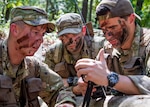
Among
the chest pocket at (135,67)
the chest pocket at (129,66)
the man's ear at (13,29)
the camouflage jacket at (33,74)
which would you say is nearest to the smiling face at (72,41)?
the camouflage jacket at (33,74)

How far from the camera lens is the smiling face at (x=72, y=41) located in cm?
517

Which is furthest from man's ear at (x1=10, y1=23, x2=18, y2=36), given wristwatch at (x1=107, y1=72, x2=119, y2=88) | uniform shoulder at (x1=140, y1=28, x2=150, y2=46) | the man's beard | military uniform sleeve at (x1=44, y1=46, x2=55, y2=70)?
military uniform sleeve at (x1=44, y1=46, x2=55, y2=70)

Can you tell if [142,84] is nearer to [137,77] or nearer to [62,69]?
[137,77]

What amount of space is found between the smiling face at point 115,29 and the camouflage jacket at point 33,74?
0.85m

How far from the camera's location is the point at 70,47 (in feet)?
17.1

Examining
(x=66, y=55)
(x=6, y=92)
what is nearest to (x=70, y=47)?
(x=66, y=55)

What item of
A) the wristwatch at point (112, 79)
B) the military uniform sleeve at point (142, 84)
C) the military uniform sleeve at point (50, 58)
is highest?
the wristwatch at point (112, 79)

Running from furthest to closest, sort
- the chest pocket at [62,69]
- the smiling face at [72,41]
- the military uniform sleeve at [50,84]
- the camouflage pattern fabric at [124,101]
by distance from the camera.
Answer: the chest pocket at [62,69], the smiling face at [72,41], the military uniform sleeve at [50,84], the camouflage pattern fabric at [124,101]

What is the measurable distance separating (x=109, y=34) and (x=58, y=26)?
1.93 m

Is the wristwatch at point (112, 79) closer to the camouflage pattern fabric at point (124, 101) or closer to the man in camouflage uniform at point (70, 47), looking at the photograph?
the camouflage pattern fabric at point (124, 101)

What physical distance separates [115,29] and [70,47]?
168 cm

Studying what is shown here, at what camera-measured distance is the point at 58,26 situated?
213 inches

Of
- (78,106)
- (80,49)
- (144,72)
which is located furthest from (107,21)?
(80,49)

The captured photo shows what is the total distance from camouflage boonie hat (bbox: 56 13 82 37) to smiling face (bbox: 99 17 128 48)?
1.59 metres
